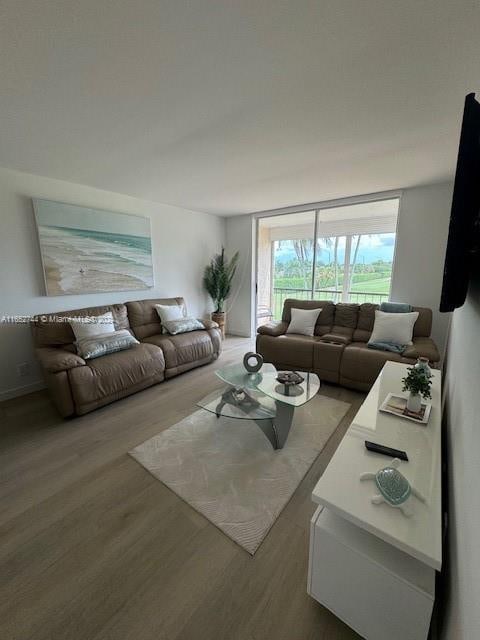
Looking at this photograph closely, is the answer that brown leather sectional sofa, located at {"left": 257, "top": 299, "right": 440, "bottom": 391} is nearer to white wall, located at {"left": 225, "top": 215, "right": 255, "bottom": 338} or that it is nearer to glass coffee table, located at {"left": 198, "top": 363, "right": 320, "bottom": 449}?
glass coffee table, located at {"left": 198, "top": 363, "right": 320, "bottom": 449}

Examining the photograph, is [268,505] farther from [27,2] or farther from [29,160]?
[29,160]

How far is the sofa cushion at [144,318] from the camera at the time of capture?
342 cm

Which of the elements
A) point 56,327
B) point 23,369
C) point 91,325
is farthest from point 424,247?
point 23,369

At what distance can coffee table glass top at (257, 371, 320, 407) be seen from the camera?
1.99 m

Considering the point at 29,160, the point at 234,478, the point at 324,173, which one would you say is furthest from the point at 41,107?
the point at 234,478

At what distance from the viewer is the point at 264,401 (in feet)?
6.93

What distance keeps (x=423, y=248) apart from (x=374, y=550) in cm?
352

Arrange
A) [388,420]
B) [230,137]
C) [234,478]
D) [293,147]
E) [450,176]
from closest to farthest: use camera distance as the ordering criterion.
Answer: [388,420], [234,478], [230,137], [293,147], [450,176]

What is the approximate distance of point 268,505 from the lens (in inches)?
59.0

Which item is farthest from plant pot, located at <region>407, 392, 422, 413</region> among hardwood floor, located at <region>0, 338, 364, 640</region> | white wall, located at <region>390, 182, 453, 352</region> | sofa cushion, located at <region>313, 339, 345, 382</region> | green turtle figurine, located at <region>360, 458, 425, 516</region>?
white wall, located at <region>390, 182, 453, 352</region>

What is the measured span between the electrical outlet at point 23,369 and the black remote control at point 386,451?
3345mm

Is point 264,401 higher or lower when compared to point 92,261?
lower

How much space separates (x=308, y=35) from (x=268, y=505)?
230 cm

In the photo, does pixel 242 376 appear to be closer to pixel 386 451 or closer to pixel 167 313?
pixel 386 451
